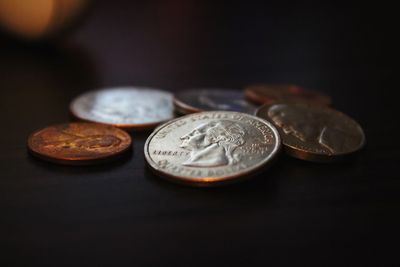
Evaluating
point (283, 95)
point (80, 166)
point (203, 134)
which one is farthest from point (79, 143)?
point (283, 95)

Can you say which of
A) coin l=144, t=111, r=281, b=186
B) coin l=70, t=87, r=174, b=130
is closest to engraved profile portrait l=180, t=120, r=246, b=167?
coin l=144, t=111, r=281, b=186

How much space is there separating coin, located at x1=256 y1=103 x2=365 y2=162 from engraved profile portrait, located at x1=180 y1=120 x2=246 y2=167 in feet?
0.24

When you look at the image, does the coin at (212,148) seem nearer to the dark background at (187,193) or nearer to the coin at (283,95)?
the dark background at (187,193)

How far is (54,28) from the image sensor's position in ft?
3.78

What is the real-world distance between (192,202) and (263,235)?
0.10 metres

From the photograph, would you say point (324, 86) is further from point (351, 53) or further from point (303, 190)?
point (303, 190)

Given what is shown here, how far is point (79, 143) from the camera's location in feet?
2.31

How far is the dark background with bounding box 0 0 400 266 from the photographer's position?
0.51 meters

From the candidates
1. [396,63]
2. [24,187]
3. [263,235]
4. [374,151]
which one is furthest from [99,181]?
[396,63]

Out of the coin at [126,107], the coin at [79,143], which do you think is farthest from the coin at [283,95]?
the coin at [79,143]

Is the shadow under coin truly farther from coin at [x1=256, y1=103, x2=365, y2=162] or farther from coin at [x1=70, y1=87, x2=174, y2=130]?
coin at [x1=256, y1=103, x2=365, y2=162]

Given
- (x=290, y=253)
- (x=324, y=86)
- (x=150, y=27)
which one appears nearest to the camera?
(x=290, y=253)

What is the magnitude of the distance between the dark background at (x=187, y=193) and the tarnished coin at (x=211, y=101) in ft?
0.38

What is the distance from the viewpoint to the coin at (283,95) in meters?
0.91
